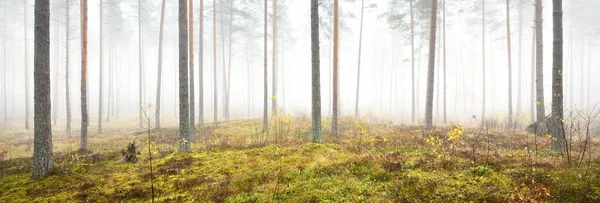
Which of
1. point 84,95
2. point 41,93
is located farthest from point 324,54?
point 41,93

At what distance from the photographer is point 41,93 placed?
647 cm

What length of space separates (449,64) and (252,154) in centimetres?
5258

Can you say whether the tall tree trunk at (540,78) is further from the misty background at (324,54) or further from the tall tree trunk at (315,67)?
the tall tree trunk at (315,67)

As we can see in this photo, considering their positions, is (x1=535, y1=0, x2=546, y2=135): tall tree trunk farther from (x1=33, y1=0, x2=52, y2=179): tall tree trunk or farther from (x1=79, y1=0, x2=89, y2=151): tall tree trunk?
(x1=79, y1=0, x2=89, y2=151): tall tree trunk

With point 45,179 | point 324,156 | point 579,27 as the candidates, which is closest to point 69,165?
point 45,179

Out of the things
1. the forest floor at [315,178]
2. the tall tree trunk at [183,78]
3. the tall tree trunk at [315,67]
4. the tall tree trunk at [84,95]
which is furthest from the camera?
the tall tree trunk at [84,95]

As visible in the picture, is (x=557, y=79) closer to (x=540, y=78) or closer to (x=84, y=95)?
(x=540, y=78)

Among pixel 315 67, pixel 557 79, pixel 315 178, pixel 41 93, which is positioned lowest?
pixel 315 178

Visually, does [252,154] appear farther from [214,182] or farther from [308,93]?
[308,93]

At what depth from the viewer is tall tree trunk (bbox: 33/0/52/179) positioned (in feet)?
21.0

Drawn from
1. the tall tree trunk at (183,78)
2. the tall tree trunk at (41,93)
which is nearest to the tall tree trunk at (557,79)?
the tall tree trunk at (183,78)

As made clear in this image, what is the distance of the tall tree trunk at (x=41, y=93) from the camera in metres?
6.40

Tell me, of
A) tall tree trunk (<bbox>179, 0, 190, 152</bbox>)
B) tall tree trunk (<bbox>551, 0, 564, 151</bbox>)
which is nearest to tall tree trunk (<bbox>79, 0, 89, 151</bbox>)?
tall tree trunk (<bbox>179, 0, 190, 152</bbox>)

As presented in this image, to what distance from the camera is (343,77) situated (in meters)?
70.8
